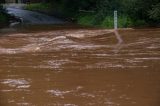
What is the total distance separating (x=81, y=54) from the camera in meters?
19.5

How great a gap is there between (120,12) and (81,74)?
974 inches

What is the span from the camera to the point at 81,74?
14609 mm

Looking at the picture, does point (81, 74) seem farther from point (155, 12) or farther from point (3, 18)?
point (3, 18)

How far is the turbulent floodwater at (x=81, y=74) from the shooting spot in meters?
11.3

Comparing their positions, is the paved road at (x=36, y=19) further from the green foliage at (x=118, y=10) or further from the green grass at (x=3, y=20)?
the green foliage at (x=118, y=10)

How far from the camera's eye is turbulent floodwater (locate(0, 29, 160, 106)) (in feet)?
37.1

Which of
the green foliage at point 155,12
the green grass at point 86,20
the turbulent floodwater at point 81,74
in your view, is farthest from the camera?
the green grass at point 86,20

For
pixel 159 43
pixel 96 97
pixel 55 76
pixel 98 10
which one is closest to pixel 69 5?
pixel 98 10

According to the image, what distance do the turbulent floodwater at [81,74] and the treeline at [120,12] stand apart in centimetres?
1132

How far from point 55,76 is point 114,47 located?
7.79m

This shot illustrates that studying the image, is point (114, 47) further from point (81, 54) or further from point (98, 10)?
point (98, 10)

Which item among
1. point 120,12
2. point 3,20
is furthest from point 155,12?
point 3,20

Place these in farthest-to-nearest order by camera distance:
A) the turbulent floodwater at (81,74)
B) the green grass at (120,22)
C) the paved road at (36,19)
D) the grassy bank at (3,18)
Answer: the paved road at (36,19) < the grassy bank at (3,18) < the green grass at (120,22) < the turbulent floodwater at (81,74)

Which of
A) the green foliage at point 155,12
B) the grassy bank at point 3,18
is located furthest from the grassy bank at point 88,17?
the grassy bank at point 3,18
